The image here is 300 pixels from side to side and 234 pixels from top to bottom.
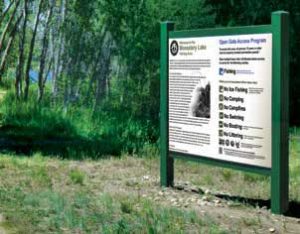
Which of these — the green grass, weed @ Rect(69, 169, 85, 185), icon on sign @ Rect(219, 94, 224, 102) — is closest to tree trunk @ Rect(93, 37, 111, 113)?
the green grass

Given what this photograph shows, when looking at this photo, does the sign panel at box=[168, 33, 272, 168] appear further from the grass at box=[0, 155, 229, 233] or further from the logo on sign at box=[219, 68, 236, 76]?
the grass at box=[0, 155, 229, 233]

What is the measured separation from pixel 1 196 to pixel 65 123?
9.24 m

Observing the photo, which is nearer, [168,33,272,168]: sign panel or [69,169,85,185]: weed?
[168,33,272,168]: sign panel

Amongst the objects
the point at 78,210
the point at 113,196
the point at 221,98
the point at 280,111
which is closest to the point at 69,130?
the point at 113,196

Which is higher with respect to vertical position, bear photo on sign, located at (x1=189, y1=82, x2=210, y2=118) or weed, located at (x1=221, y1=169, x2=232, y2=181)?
bear photo on sign, located at (x1=189, y1=82, x2=210, y2=118)

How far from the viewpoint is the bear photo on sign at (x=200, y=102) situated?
32.9ft

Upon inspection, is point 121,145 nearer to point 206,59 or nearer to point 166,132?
point 166,132

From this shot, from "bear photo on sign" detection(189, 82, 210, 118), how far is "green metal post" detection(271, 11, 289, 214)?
1.33 m

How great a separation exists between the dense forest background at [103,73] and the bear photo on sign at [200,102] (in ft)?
14.8

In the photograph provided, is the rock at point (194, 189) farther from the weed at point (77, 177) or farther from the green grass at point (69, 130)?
the green grass at point (69, 130)

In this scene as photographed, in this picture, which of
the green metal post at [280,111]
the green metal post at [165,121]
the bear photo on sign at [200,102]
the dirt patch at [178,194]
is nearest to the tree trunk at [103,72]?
the dirt patch at [178,194]

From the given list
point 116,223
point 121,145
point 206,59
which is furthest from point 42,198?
point 121,145

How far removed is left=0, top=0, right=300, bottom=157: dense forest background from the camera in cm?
1755

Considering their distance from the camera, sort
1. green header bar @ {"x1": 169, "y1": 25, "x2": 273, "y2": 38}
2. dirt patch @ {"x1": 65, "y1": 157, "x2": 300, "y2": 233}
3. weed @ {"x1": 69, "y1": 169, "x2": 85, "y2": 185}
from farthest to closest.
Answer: weed @ {"x1": 69, "y1": 169, "x2": 85, "y2": 185} < green header bar @ {"x1": 169, "y1": 25, "x2": 273, "y2": 38} < dirt patch @ {"x1": 65, "y1": 157, "x2": 300, "y2": 233}
